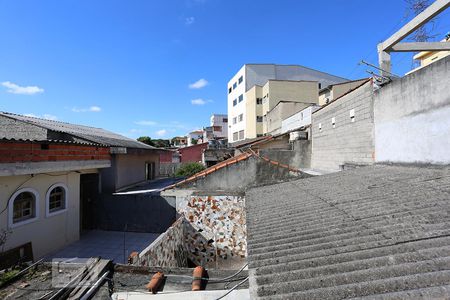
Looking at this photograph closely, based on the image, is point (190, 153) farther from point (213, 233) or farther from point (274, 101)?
point (213, 233)

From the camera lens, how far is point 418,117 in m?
5.75

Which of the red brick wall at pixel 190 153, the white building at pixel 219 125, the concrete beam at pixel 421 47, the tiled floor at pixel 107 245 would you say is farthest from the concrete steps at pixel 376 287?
the white building at pixel 219 125

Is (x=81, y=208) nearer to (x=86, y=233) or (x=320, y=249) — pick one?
(x=86, y=233)

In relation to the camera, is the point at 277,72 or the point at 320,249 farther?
the point at 277,72

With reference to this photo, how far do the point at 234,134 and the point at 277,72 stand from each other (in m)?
13.7

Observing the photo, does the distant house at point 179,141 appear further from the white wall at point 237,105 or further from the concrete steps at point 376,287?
the concrete steps at point 376,287

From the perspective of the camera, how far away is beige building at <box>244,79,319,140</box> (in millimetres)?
26094

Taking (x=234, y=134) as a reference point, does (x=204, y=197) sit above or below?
below

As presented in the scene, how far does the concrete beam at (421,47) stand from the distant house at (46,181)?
11389 mm

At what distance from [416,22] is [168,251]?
8739 mm

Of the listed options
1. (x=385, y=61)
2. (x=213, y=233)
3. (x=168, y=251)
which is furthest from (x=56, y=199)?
(x=385, y=61)

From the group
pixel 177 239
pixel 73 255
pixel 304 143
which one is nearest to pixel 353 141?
pixel 304 143

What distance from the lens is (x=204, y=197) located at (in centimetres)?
785

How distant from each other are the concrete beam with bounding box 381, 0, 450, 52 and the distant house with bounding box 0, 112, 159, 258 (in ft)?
36.7
